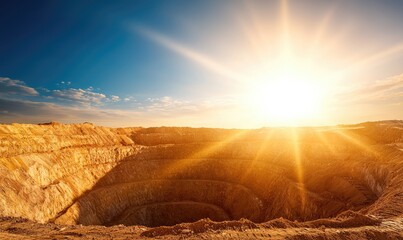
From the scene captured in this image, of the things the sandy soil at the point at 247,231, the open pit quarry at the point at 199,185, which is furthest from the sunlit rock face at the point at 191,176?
the sandy soil at the point at 247,231

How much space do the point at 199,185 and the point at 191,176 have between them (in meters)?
3.49

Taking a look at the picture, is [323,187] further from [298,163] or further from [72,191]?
[72,191]

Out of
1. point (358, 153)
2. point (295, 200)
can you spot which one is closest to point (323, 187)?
point (295, 200)

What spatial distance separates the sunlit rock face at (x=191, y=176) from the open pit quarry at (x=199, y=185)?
196mm

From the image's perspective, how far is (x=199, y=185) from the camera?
184 ft

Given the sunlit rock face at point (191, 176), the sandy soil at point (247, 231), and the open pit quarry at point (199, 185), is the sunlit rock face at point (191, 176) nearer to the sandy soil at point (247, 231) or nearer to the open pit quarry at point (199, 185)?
the open pit quarry at point (199, 185)

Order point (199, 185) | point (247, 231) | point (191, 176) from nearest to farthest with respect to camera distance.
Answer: point (247, 231), point (199, 185), point (191, 176)

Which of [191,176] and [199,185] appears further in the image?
[191,176]

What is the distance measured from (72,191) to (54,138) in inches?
499

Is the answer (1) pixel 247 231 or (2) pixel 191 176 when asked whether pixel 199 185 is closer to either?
(2) pixel 191 176

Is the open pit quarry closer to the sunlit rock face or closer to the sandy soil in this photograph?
the sandy soil

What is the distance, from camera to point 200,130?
83000 mm

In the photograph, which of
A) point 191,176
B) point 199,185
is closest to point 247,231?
point 199,185

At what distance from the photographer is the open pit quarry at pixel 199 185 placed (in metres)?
17.2
